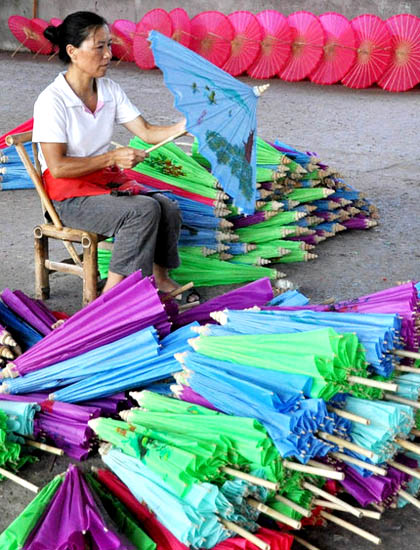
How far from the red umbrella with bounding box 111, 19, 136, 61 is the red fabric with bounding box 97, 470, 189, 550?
9.54 m

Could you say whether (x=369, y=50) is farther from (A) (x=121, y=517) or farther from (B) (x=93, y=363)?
(A) (x=121, y=517)

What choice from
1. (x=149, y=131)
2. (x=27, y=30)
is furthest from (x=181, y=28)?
(x=149, y=131)

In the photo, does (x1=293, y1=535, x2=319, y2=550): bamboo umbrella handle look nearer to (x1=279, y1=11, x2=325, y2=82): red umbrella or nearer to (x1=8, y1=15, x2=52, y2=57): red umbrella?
(x1=279, y1=11, x2=325, y2=82): red umbrella

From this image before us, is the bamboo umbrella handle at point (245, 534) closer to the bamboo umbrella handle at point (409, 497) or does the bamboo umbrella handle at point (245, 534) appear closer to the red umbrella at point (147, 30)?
the bamboo umbrella handle at point (409, 497)

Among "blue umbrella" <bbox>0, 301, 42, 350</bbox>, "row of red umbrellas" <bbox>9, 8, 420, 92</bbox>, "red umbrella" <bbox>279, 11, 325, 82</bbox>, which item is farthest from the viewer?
"red umbrella" <bbox>279, 11, 325, 82</bbox>

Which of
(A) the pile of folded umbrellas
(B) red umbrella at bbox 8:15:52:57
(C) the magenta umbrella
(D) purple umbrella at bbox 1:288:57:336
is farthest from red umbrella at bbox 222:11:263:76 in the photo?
(A) the pile of folded umbrellas

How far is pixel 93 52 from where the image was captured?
3365 mm

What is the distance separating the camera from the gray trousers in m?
3.38

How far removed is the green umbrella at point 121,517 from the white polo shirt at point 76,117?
1.68 metres

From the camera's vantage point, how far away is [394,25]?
30.9 feet

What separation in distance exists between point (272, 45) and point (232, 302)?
7.47 m

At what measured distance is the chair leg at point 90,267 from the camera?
3451 millimetres

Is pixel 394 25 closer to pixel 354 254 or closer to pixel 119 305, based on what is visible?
pixel 354 254

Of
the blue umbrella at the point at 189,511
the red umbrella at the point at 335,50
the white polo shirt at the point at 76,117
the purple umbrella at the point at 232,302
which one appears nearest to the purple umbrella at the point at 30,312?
the purple umbrella at the point at 232,302
